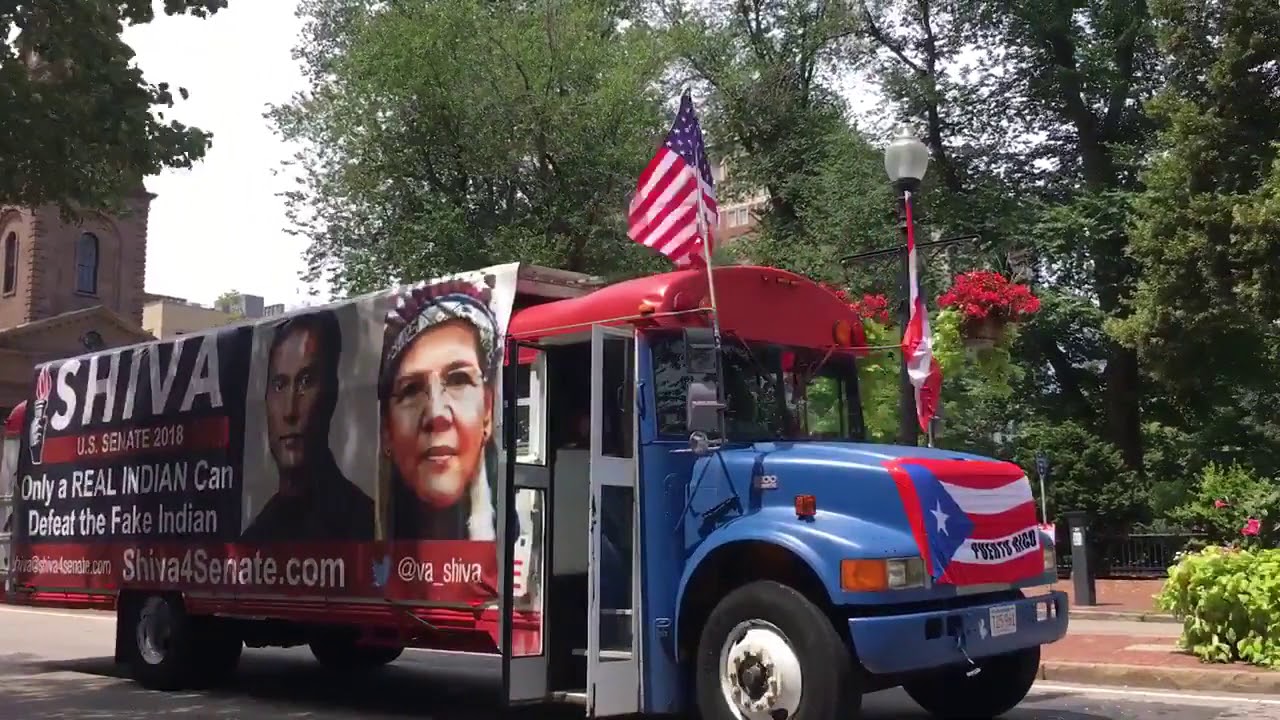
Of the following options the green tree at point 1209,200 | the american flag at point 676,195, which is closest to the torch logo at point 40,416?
the american flag at point 676,195

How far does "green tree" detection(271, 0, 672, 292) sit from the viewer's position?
2939 cm

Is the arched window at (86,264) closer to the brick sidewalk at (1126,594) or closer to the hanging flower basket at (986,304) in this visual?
the brick sidewalk at (1126,594)

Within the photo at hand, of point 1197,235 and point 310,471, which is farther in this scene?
point 1197,235

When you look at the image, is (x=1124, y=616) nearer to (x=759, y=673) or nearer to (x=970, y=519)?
(x=970, y=519)

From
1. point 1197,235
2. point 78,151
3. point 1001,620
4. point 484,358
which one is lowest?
point 1001,620

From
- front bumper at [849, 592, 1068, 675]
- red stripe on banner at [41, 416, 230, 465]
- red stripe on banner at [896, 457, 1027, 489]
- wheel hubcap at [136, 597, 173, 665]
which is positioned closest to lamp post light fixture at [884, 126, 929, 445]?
red stripe on banner at [896, 457, 1027, 489]

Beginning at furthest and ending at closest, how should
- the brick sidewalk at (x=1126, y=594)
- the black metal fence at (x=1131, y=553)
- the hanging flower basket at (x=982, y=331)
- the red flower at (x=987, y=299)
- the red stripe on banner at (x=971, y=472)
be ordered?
the black metal fence at (x=1131, y=553) < the brick sidewalk at (x=1126, y=594) < the hanging flower basket at (x=982, y=331) < the red flower at (x=987, y=299) < the red stripe on banner at (x=971, y=472)

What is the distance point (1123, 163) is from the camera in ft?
94.9

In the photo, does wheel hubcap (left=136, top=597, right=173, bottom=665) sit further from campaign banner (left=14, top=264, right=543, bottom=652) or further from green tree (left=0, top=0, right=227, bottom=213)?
green tree (left=0, top=0, right=227, bottom=213)

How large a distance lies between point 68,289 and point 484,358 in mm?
53498

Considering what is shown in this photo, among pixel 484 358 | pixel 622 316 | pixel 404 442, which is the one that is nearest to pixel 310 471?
pixel 404 442

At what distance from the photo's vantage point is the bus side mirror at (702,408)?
701cm

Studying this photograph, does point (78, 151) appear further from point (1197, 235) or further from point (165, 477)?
point (1197, 235)

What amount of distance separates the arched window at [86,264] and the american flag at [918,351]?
52.4 m
